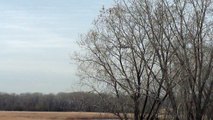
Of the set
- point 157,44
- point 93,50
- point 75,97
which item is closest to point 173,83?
point 157,44

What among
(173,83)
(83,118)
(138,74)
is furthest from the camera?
(83,118)

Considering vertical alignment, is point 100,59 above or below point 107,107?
above

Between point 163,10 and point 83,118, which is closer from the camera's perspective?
point 163,10

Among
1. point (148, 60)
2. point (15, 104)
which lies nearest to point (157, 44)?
point (148, 60)

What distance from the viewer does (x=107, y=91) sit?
27.6 meters

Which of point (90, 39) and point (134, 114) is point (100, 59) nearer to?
point (90, 39)

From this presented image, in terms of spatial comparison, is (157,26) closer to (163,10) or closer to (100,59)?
(163,10)

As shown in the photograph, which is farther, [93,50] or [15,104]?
[15,104]

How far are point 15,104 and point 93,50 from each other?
126m

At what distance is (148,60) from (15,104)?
426ft

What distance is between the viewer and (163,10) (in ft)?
63.6

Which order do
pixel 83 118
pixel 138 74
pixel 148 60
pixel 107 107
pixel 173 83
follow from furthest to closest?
pixel 83 118
pixel 107 107
pixel 138 74
pixel 148 60
pixel 173 83

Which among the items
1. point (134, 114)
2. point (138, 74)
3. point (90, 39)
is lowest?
point (134, 114)

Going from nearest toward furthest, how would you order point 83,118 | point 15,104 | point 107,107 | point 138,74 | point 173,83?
point 173,83, point 138,74, point 107,107, point 83,118, point 15,104
